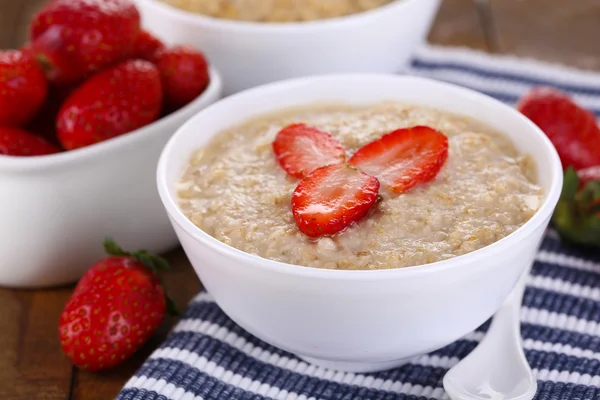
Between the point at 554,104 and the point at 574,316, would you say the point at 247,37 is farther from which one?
the point at 574,316

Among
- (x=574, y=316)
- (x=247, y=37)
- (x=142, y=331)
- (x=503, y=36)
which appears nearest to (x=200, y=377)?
(x=142, y=331)

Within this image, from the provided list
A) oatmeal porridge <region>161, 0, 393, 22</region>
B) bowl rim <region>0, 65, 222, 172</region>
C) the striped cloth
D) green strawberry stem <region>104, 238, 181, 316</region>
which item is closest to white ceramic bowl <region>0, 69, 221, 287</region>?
bowl rim <region>0, 65, 222, 172</region>

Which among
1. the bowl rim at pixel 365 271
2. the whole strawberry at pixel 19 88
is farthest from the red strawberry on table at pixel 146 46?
the bowl rim at pixel 365 271

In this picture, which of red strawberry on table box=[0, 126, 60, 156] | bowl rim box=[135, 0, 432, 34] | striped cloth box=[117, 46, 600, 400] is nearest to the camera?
striped cloth box=[117, 46, 600, 400]

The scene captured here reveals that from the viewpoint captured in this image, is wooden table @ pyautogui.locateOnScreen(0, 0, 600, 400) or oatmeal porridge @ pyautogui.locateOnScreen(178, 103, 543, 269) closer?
oatmeal porridge @ pyautogui.locateOnScreen(178, 103, 543, 269)

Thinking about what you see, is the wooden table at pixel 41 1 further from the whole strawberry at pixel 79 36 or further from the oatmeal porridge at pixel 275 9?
the oatmeal porridge at pixel 275 9

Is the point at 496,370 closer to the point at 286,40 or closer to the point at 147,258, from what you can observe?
the point at 147,258

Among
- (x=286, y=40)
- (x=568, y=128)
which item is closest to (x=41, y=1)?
(x=286, y=40)

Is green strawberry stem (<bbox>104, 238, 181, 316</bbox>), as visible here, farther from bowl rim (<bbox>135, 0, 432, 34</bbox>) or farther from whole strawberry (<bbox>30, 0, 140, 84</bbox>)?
bowl rim (<bbox>135, 0, 432, 34</bbox>)
